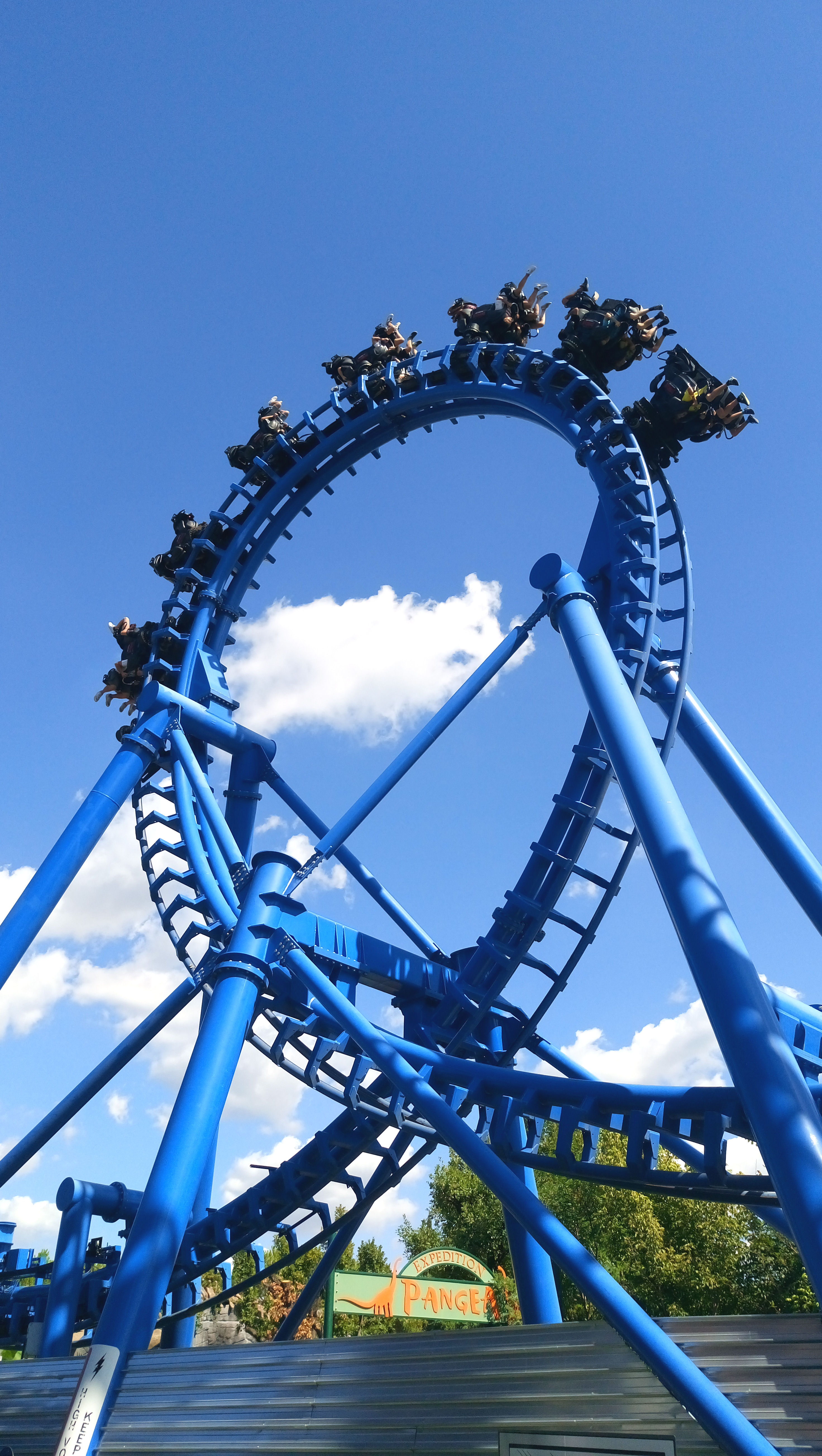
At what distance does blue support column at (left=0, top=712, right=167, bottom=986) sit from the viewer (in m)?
8.54

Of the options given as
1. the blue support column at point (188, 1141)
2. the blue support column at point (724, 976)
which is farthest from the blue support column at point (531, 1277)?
the blue support column at point (724, 976)

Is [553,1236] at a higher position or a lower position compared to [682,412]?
lower

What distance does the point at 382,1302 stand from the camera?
1355 cm

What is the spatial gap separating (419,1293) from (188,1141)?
9581 millimetres

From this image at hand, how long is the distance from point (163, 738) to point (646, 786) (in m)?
5.67

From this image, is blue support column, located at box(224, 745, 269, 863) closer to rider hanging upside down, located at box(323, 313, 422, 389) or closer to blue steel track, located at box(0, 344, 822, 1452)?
blue steel track, located at box(0, 344, 822, 1452)

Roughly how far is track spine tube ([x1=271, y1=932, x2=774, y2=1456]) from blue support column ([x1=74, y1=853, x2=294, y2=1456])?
0.28 m

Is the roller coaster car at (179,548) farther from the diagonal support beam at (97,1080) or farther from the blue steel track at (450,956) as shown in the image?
the diagonal support beam at (97,1080)

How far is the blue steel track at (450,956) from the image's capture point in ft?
15.1

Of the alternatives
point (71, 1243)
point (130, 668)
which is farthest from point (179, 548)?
point (71, 1243)

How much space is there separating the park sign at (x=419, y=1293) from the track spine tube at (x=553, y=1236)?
7.57 meters

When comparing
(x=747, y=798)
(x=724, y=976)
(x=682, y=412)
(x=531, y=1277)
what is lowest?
(x=531, y=1277)

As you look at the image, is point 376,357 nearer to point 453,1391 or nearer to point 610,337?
point 610,337

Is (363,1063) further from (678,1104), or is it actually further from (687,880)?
(687,880)
